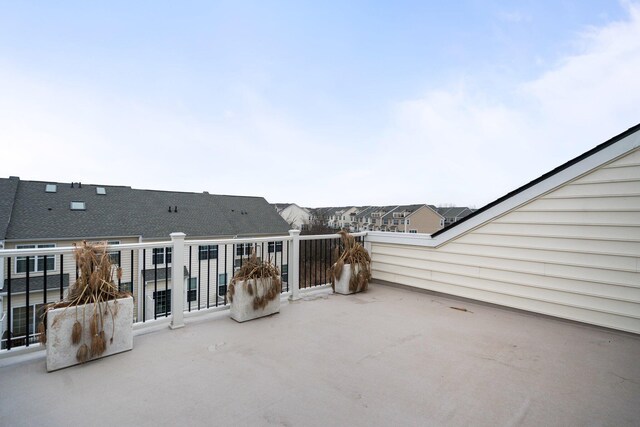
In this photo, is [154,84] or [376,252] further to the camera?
[154,84]

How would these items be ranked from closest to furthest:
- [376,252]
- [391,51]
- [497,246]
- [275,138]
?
[497,246]
[376,252]
[391,51]
[275,138]

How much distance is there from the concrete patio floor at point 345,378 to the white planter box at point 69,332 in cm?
8

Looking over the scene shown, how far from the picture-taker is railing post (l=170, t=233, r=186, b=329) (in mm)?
2719

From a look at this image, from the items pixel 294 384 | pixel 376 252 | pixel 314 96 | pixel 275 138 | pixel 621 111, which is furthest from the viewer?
pixel 275 138

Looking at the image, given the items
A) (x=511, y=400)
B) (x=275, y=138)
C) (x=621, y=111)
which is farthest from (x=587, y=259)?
(x=275, y=138)

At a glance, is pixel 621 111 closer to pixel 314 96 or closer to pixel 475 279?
pixel 475 279

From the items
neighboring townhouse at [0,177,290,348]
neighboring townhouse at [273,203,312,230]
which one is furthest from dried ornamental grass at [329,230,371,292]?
neighboring townhouse at [273,203,312,230]

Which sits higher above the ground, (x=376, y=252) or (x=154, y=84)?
(x=154, y=84)

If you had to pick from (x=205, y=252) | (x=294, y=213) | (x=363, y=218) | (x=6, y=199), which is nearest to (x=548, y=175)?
(x=205, y=252)

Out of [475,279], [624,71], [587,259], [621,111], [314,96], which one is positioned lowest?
[475,279]

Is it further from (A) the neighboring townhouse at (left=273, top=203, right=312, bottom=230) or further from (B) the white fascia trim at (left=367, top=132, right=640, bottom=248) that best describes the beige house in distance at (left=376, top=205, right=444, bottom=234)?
(B) the white fascia trim at (left=367, top=132, right=640, bottom=248)

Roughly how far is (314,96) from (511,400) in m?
7.52

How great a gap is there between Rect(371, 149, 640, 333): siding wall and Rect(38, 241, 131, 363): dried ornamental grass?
3784 millimetres

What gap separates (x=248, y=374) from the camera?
1922 millimetres
